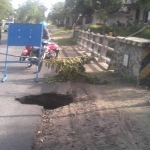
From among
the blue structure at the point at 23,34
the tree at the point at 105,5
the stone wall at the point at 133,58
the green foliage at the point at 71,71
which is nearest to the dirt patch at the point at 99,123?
the stone wall at the point at 133,58

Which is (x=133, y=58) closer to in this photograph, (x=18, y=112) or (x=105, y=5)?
(x=18, y=112)

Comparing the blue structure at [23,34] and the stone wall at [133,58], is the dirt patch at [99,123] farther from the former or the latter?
the blue structure at [23,34]

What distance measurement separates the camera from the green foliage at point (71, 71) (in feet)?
26.6

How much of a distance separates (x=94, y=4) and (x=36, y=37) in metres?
14.8

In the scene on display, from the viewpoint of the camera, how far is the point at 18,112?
546 cm

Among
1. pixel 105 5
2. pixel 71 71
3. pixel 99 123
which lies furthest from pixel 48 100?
pixel 105 5

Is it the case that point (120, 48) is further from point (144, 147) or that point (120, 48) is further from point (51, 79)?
point (144, 147)

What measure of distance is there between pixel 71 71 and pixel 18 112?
118 inches

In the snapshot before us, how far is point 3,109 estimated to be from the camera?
5605 millimetres

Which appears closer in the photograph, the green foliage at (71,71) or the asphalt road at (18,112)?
the asphalt road at (18,112)

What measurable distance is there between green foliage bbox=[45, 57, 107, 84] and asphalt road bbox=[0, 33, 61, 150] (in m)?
→ 0.60

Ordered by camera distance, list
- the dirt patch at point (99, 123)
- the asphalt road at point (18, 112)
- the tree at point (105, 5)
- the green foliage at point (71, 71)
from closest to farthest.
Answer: the dirt patch at point (99, 123)
the asphalt road at point (18, 112)
the green foliage at point (71, 71)
the tree at point (105, 5)

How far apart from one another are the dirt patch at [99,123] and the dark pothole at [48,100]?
0.82 ft

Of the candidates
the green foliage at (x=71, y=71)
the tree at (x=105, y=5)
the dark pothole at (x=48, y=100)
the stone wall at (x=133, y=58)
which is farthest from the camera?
the tree at (x=105, y=5)
